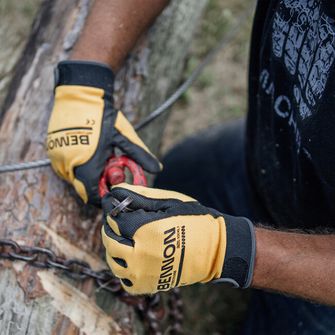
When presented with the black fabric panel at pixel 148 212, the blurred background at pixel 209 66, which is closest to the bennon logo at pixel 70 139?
the black fabric panel at pixel 148 212

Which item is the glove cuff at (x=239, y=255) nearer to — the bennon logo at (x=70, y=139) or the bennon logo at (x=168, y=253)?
the bennon logo at (x=168, y=253)

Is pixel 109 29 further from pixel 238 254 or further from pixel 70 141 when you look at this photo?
pixel 238 254

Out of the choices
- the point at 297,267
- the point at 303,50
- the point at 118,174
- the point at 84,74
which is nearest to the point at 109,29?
the point at 84,74

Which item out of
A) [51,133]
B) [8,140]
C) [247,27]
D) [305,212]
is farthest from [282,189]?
[247,27]

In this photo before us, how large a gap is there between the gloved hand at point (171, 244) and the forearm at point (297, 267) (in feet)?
0.12

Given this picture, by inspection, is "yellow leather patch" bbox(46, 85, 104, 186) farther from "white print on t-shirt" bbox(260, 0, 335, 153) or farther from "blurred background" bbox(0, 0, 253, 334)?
"blurred background" bbox(0, 0, 253, 334)

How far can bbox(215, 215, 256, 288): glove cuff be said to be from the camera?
1.26 m

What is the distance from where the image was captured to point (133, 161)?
1.51m

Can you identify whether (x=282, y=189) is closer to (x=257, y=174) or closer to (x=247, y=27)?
(x=257, y=174)

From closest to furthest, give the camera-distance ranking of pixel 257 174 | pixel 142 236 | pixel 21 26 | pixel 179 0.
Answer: pixel 142 236
pixel 257 174
pixel 179 0
pixel 21 26

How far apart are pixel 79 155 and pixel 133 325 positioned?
537mm

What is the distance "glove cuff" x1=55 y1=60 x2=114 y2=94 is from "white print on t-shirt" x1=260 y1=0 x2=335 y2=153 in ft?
1.66

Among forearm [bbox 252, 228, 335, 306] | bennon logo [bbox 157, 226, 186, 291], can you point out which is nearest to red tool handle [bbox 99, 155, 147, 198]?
bennon logo [bbox 157, 226, 186, 291]

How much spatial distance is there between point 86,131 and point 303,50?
2.10 feet
